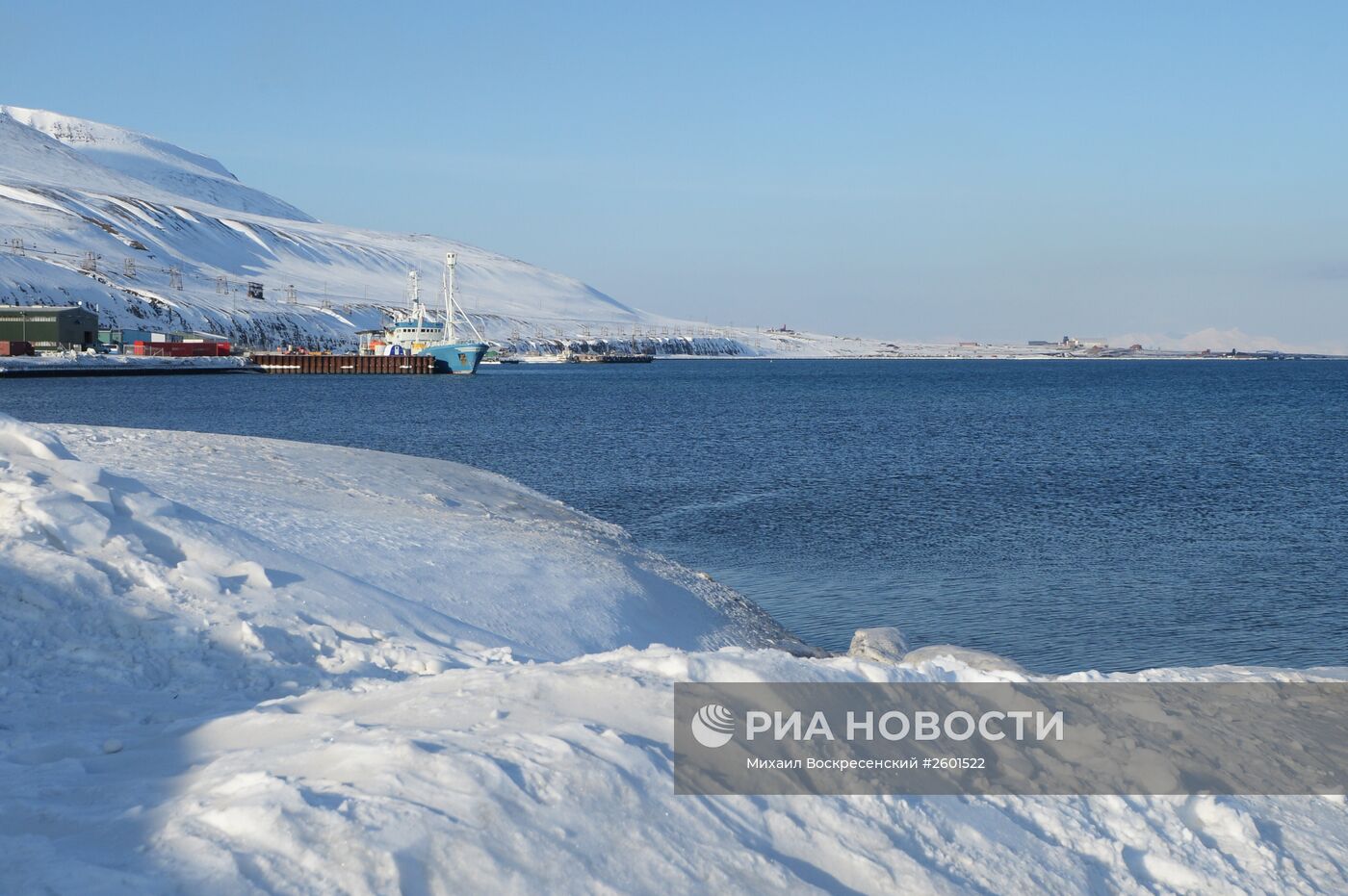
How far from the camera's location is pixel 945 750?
22.8 feet

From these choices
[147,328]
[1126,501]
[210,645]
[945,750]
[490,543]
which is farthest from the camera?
[147,328]

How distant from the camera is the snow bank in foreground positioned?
5.07 metres

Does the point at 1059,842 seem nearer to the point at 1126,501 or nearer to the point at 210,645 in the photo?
the point at 210,645

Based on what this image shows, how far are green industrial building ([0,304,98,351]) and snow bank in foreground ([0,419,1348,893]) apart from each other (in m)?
117

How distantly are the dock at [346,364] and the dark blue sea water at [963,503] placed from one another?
185 feet

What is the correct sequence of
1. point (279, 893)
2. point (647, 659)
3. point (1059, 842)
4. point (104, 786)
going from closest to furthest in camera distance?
point (279, 893) < point (104, 786) < point (1059, 842) < point (647, 659)

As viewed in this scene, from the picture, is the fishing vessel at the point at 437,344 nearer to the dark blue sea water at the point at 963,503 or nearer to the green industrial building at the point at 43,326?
the green industrial building at the point at 43,326

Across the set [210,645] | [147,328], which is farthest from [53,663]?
[147,328]

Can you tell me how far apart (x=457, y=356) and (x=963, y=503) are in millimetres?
105891

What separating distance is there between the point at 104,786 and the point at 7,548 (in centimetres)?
372

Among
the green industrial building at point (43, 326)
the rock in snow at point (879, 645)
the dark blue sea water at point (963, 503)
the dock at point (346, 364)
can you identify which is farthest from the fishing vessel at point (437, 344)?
the rock in snow at point (879, 645)

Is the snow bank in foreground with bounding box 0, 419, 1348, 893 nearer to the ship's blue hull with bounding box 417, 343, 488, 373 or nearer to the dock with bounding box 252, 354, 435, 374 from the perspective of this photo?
the ship's blue hull with bounding box 417, 343, 488, 373

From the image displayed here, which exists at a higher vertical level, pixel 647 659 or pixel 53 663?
pixel 647 659

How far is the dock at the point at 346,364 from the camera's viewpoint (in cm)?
13238
